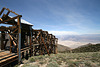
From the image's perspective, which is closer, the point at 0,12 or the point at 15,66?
the point at 15,66

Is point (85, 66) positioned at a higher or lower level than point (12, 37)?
lower

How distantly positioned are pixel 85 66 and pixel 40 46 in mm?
7675

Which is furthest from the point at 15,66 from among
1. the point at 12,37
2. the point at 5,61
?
the point at 12,37

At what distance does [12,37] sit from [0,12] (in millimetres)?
3791

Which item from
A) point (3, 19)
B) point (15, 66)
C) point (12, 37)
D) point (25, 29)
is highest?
→ point (3, 19)

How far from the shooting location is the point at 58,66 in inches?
220

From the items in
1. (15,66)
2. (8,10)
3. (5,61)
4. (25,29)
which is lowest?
(15,66)

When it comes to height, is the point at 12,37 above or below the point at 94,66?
above

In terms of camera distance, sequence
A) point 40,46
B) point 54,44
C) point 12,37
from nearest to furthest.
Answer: point 12,37 < point 40,46 < point 54,44

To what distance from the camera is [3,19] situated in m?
7.84

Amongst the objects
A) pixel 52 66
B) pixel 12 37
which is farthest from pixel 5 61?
pixel 52 66

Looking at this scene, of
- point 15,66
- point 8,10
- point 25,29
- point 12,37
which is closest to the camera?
point 15,66

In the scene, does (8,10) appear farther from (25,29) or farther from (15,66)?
(15,66)

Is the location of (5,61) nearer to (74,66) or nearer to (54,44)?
Answer: (74,66)
